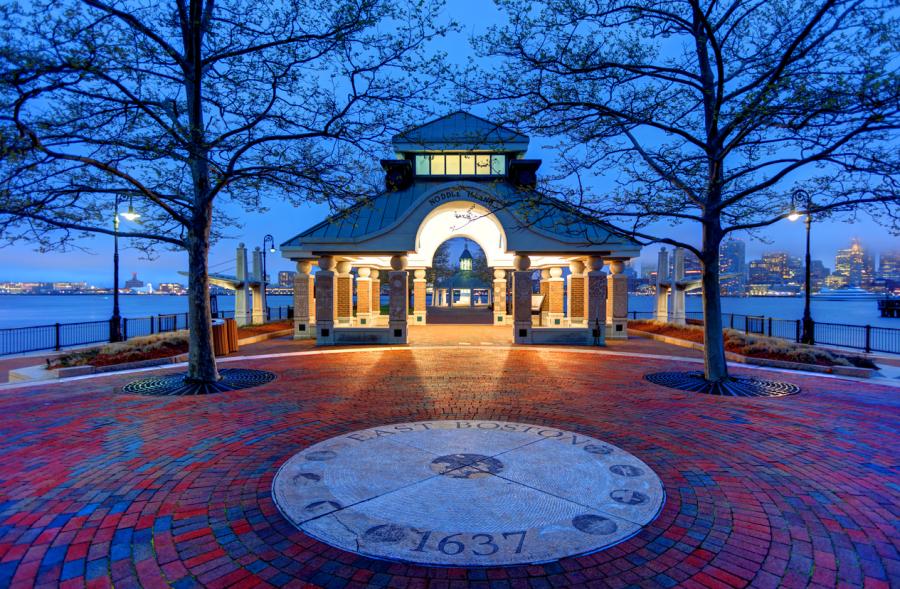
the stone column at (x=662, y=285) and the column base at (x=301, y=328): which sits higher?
the stone column at (x=662, y=285)

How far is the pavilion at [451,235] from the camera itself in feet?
56.4

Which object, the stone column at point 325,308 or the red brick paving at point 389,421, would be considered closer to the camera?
the red brick paving at point 389,421

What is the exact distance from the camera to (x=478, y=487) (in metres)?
4.35

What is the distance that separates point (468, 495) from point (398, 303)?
13855 millimetres

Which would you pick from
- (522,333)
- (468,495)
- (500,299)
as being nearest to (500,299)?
(500,299)

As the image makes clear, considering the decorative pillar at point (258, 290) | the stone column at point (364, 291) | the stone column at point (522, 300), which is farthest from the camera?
the stone column at point (364, 291)

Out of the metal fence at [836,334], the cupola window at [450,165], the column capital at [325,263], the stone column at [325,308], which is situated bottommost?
the metal fence at [836,334]

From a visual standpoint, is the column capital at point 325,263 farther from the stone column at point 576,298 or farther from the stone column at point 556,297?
the stone column at point 556,297

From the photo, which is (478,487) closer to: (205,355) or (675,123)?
(205,355)

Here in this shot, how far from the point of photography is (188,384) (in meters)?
9.53

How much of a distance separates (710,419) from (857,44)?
297 inches

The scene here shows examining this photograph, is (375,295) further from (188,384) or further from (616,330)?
(188,384)

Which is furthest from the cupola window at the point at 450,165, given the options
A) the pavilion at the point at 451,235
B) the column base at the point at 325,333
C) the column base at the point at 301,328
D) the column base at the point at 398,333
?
the column base at the point at 325,333

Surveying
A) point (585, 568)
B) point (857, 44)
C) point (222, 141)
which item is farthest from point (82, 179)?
point (857, 44)
